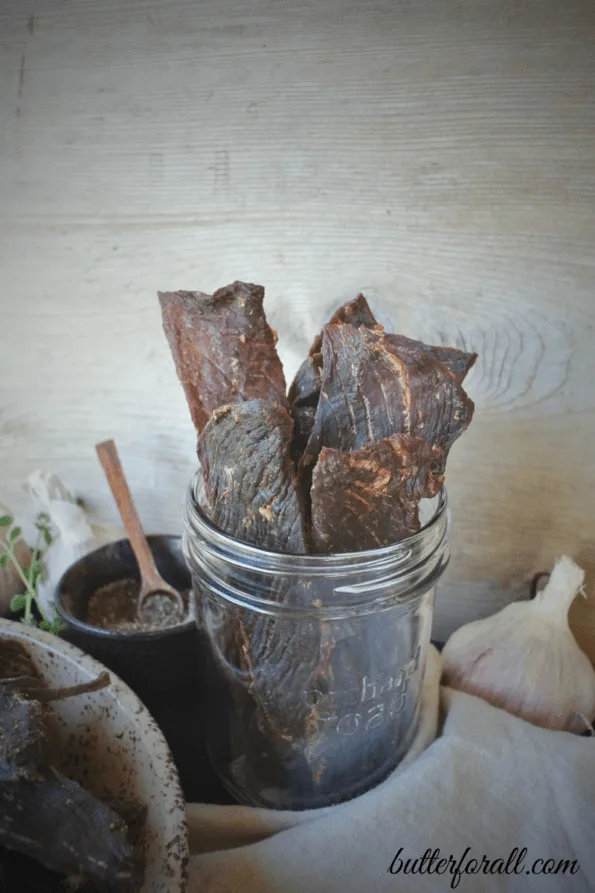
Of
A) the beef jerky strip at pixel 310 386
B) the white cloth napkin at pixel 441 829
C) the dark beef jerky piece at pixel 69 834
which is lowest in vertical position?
the white cloth napkin at pixel 441 829

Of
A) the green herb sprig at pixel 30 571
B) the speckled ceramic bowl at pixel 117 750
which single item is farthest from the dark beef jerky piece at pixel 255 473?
the green herb sprig at pixel 30 571

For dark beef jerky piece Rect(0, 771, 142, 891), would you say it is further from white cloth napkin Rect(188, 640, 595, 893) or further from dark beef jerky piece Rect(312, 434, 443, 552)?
dark beef jerky piece Rect(312, 434, 443, 552)

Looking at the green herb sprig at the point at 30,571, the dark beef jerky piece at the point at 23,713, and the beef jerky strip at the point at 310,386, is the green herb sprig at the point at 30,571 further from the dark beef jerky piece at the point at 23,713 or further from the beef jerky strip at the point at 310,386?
the beef jerky strip at the point at 310,386

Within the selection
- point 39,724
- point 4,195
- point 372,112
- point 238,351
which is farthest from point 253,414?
point 4,195

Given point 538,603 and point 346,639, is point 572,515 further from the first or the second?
point 346,639

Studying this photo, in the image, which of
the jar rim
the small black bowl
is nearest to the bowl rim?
the small black bowl

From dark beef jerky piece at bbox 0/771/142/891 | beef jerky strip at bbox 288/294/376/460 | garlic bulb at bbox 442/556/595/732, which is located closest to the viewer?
dark beef jerky piece at bbox 0/771/142/891

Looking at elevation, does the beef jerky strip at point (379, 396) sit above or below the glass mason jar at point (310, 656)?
above
